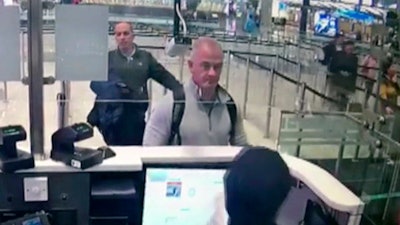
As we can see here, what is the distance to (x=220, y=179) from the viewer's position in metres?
1.73

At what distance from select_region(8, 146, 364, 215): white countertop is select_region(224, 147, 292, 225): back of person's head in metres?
0.38

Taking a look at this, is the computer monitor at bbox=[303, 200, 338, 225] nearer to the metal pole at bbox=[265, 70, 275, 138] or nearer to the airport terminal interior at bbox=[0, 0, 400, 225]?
the airport terminal interior at bbox=[0, 0, 400, 225]

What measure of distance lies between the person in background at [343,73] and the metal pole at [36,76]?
4.31 metres

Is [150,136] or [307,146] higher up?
[150,136]

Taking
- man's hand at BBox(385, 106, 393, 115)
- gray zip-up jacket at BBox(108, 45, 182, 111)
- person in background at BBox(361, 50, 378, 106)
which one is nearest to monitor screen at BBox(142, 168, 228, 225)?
gray zip-up jacket at BBox(108, 45, 182, 111)

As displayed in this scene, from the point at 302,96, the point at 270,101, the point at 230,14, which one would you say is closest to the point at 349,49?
the point at 302,96

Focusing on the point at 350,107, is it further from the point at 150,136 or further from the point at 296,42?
the point at 150,136

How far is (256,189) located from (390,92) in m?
3.80

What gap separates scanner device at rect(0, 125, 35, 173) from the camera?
62.1 inches

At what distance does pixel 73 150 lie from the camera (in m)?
1.67

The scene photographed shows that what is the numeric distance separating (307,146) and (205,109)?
2.04 metres

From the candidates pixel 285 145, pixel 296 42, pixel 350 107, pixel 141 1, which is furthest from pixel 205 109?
pixel 296 42

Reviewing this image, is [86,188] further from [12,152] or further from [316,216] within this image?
[316,216]

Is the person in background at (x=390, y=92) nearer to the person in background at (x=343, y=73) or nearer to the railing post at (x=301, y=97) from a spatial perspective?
the person in background at (x=343, y=73)
